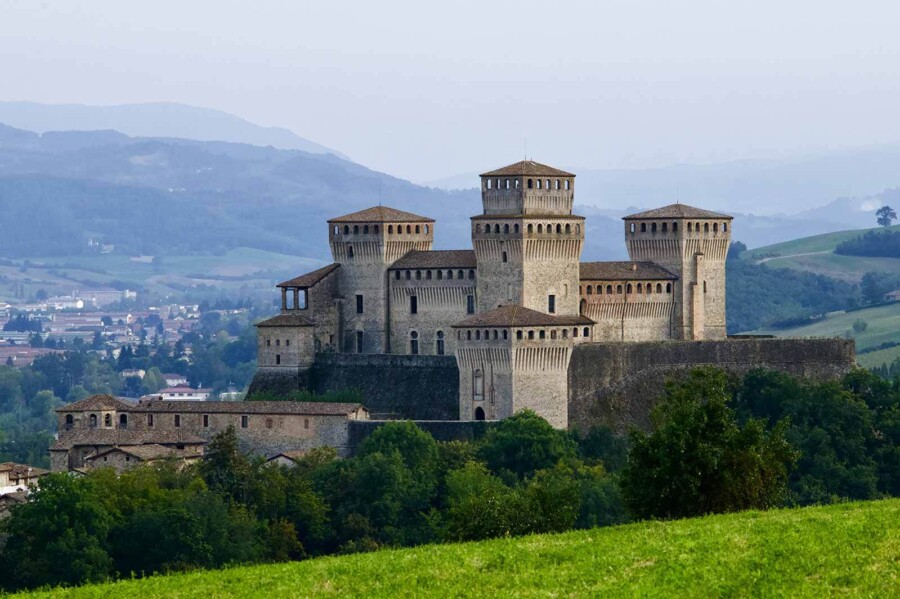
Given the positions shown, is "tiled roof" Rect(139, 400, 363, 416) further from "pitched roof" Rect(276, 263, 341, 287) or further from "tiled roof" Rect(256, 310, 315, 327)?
"pitched roof" Rect(276, 263, 341, 287)

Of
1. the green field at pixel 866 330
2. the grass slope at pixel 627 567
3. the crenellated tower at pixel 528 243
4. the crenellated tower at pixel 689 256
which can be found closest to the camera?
the grass slope at pixel 627 567

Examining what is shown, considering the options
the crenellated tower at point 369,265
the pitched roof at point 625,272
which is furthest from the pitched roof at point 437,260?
the pitched roof at point 625,272

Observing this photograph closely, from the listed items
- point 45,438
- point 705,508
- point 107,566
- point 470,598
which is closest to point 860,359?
point 45,438

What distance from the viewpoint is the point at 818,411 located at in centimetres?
8181

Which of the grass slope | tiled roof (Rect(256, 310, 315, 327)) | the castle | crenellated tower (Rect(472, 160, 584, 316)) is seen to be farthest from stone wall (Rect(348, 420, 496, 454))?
the grass slope

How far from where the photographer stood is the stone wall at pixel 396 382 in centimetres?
8288

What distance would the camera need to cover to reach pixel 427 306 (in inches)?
3369

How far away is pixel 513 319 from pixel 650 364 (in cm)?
621

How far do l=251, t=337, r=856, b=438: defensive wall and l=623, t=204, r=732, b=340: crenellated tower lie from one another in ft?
5.02

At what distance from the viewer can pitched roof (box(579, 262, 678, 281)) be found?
84250 mm

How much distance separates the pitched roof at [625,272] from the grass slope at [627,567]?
3788 centimetres

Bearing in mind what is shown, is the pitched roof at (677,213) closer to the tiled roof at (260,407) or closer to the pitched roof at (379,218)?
the pitched roof at (379,218)

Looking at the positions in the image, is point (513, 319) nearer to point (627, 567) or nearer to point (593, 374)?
point (593, 374)

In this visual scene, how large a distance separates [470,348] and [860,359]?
69.1 meters
